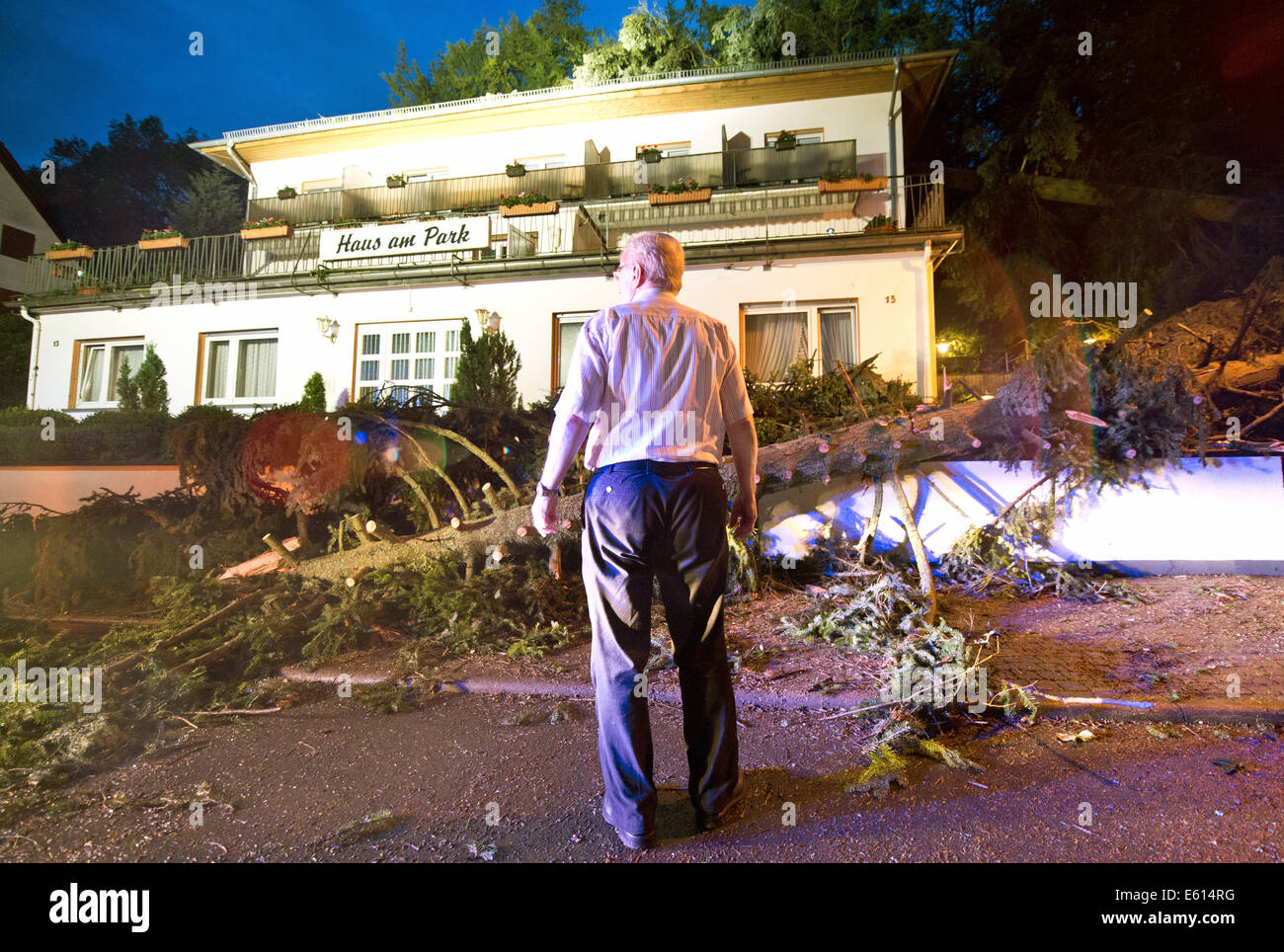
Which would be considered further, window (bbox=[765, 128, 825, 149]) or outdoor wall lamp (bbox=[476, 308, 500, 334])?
window (bbox=[765, 128, 825, 149])

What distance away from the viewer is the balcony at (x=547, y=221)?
12.5 m

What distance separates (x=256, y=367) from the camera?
527 inches

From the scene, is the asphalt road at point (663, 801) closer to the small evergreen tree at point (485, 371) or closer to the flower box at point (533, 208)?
the small evergreen tree at point (485, 371)

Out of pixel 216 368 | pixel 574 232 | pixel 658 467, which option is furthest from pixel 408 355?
pixel 658 467

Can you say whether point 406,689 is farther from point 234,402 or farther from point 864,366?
point 234,402

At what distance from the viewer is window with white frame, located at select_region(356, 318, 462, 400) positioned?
1245cm

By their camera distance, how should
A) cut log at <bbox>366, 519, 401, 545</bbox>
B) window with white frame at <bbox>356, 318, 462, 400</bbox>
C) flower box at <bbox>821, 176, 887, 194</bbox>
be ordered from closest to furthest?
cut log at <bbox>366, 519, 401, 545</bbox>
flower box at <bbox>821, 176, 887, 194</bbox>
window with white frame at <bbox>356, 318, 462, 400</bbox>

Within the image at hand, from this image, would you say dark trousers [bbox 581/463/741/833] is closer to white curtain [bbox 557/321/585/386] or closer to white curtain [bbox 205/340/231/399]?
white curtain [bbox 557/321/585/386]

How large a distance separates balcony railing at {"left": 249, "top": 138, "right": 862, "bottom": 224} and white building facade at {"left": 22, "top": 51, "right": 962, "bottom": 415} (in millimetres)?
52

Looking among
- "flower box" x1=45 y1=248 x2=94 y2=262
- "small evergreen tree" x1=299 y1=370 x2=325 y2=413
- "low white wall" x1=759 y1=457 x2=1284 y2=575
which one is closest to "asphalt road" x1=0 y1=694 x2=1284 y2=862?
"low white wall" x1=759 y1=457 x2=1284 y2=575

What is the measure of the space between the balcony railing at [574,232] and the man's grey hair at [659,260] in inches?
389

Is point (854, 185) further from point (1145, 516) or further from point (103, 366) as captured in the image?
point (103, 366)

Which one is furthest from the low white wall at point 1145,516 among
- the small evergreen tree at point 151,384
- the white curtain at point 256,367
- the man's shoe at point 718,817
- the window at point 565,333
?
the small evergreen tree at point 151,384

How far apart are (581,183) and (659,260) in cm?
1306
